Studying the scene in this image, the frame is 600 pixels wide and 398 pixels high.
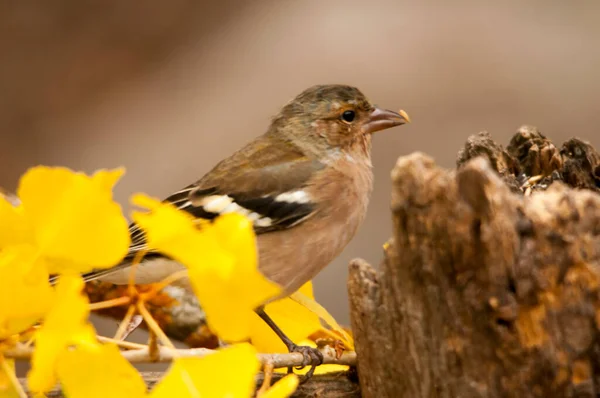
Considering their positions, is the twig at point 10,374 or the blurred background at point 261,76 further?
the blurred background at point 261,76

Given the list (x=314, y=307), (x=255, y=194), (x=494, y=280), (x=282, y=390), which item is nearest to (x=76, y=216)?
(x=282, y=390)

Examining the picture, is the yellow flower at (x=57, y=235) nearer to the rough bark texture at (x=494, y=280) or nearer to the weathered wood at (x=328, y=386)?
the rough bark texture at (x=494, y=280)

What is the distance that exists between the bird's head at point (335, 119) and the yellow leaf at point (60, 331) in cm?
86

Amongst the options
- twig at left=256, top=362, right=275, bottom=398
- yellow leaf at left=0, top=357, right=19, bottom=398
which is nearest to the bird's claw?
twig at left=256, top=362, right=275, bottom=398

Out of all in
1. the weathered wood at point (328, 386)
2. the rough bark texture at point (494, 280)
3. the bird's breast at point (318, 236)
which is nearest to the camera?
the rough bark texture at point (494, 280)

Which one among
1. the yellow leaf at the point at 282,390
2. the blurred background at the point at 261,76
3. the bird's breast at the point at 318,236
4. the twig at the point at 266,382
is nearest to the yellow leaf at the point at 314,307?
the bird's breast at the point at 318,236

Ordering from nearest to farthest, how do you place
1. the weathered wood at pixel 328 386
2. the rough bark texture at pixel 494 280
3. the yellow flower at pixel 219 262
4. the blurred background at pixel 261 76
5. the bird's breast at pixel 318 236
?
Answer: the yellow flower at pixel 219 262 → the rough bark texture at pixel 494 280 → the weathered wood at pixel 328 386 → the bird's breast at pixel 318 236 → the blurred background at pixel 261 76

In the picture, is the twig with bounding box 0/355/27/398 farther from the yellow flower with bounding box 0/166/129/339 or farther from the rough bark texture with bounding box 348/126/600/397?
the rough bark texture with bounding box 348/126/600/397

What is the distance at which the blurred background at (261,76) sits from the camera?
259 cm

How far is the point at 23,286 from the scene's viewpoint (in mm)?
344

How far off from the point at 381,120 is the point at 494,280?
70cm

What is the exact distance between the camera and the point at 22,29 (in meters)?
3.07

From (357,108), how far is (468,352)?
0.69 metres

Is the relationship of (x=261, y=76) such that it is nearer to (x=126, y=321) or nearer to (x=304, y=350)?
(x=304, y=350)
